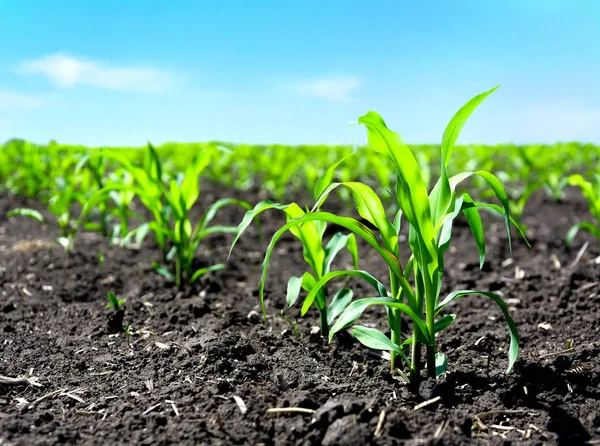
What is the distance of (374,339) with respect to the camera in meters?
1.85

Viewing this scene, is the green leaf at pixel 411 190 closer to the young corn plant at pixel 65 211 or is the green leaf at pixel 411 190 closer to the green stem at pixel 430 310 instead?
the green stem at pixel 430 310

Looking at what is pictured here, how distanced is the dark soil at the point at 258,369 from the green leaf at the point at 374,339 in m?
0.15

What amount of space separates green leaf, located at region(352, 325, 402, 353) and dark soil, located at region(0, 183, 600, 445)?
0.15 metres

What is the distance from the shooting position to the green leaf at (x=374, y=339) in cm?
179

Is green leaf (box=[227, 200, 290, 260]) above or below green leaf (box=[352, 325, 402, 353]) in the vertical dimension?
above

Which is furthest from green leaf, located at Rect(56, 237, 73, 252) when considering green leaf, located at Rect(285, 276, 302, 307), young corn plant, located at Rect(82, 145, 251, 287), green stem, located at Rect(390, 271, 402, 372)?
green stem, located at Rect(390, 271, 402, 372)

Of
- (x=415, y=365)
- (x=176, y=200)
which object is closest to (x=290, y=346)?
(x=415, y=365)

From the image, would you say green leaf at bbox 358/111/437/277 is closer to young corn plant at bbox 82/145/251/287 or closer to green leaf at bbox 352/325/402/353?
green leaf at bbox 352/325/402/353

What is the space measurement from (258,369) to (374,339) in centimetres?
43

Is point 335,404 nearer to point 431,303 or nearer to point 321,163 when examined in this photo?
point 431,303

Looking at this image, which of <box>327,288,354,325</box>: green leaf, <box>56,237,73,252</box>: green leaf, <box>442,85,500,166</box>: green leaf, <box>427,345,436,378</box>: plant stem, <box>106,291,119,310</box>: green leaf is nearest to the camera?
<box>442,85,500,166</box>: green leaf

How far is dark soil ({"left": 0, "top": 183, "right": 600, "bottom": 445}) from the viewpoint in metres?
1.60

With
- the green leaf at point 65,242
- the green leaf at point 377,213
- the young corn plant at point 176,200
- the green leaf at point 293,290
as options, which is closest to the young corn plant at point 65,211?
the green leaf at point 65,242

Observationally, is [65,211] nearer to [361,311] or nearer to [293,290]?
[293,290]
